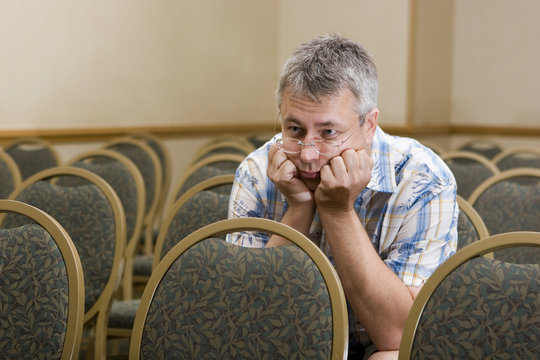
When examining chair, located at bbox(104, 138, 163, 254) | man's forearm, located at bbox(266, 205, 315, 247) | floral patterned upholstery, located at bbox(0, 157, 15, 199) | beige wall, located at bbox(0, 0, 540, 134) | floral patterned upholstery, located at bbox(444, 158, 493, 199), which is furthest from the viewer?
beige wall, located at bbox(0, 0, 540, 134)

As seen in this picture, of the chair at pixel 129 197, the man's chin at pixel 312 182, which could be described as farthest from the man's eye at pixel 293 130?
the chair at pixel 129 197

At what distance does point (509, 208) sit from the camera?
2.66m

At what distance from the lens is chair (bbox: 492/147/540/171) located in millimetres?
4191

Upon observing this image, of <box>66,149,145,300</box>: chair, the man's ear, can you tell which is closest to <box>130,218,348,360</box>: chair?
the man's ear

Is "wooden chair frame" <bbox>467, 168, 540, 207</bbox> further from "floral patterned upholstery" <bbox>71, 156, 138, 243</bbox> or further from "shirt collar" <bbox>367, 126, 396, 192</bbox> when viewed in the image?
"floral patterned upholstery" <bbox>71, 156, 138, 243</bbox>

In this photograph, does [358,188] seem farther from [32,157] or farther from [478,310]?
[32,157]

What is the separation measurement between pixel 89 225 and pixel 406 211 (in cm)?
114

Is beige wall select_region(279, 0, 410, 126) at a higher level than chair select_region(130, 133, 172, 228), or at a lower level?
higher

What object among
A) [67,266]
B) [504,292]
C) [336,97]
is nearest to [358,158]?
[336,97]

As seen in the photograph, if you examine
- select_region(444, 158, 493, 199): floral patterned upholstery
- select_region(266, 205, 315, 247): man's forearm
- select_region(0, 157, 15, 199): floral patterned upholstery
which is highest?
select_region(266, 205, 315, 247): man's forearm

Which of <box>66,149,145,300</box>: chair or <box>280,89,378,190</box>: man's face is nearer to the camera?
<box>280,89,378,190</box>: man's face

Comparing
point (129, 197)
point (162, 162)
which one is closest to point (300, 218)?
point (129, 197)

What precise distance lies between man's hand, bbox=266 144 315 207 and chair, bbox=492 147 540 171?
8.68 feet

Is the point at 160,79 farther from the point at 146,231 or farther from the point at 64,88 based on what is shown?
the point at 146,231
